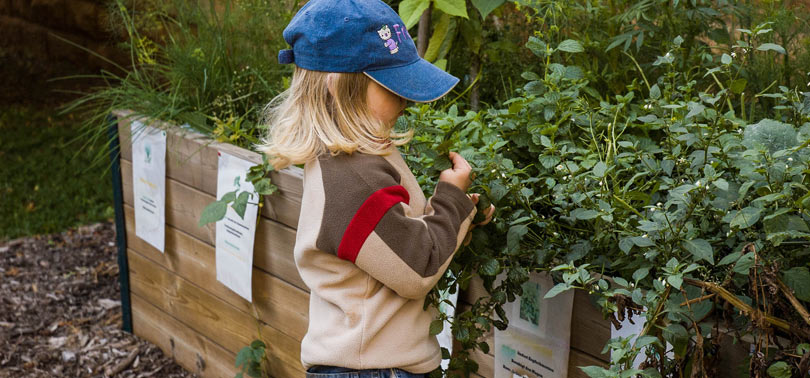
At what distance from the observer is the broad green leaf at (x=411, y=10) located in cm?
198

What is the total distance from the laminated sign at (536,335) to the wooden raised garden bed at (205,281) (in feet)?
0.28

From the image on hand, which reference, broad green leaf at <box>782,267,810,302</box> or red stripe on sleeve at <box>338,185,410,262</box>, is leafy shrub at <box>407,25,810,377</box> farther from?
red stripe on sleeve at <box>338,185,410,262</box>

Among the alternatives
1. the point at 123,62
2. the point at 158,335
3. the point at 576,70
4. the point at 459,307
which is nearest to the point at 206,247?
the point at 158,335

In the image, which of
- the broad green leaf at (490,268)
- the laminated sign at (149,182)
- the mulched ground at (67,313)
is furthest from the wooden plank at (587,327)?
the mulched ground at (67,313)

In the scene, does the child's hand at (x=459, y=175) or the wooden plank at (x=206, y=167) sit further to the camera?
the wooden plank at (x=206, y=167)

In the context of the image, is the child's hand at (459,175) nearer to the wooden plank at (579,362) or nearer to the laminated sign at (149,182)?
the wooden plank at (579,362)

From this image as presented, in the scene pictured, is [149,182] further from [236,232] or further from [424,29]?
[424,29]

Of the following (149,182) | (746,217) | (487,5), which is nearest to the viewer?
(746,217)

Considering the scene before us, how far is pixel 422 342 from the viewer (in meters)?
1.50

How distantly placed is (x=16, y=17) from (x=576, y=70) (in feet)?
19.8

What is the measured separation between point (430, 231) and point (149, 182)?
1.68 m

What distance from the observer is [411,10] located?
2.02 m

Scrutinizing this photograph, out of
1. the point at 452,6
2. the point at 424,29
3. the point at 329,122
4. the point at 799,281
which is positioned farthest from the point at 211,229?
the point at 799,281

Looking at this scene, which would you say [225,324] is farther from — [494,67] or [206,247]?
[494,67]
